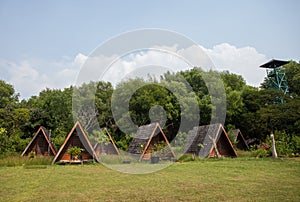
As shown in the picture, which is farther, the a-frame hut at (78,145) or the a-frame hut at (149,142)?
the a-frame hut at (149,142)

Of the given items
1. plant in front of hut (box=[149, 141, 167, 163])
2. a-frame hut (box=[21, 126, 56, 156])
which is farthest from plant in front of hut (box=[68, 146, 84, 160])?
plant in front of hut (box=[149, 141, 167, 163])

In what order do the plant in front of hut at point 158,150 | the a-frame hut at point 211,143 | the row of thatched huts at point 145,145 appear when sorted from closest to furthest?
the row of thatched huts at point 145,145, the plant in front of hut at point 158,150, the a-frame hut at point 211,143

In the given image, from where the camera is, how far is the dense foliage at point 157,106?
2480cm

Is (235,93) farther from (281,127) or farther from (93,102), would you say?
(93,102)

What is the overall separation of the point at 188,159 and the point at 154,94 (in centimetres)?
1368

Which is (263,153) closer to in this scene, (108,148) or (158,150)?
(158,150)

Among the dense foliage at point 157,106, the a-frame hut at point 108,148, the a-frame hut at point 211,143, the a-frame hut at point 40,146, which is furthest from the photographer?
the dense foliage at point 157,106

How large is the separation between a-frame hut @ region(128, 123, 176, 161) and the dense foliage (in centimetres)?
540

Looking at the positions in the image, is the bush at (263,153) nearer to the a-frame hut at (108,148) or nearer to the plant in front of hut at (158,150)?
the plant in front of hut at (158,150)

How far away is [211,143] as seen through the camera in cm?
1773

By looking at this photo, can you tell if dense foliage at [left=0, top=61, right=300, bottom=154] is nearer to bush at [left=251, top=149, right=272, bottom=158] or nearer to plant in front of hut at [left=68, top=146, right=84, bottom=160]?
bush at [left=251, top=149, right=272, bottom=158]

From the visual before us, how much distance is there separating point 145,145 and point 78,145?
Answer: 4.23 metres

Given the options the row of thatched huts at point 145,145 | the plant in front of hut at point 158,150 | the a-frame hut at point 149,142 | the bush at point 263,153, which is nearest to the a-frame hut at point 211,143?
the row of thatched huts at point 145,145

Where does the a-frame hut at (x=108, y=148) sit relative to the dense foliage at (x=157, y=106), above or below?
below
